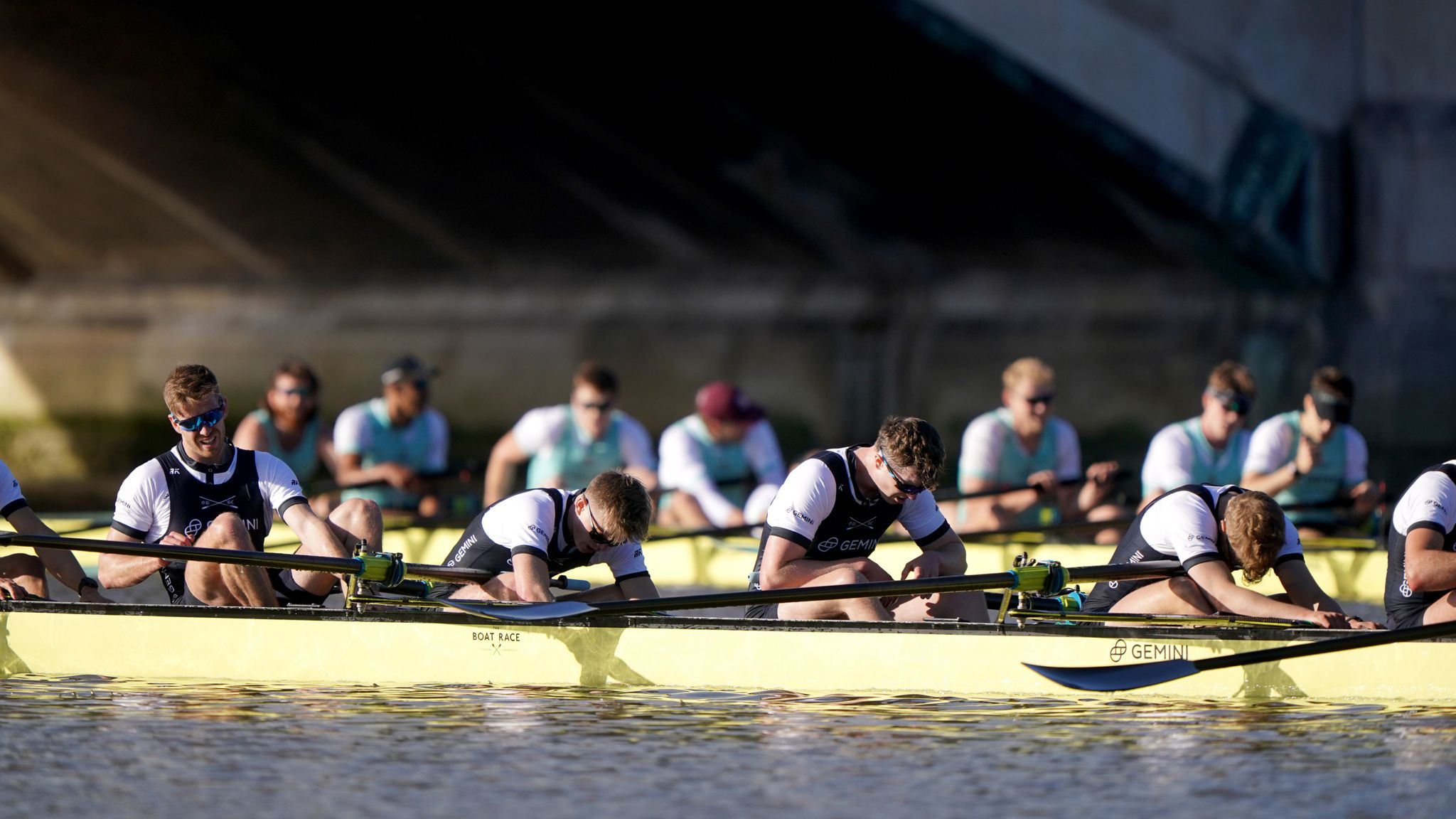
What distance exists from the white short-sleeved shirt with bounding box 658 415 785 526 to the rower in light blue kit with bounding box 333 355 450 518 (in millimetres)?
1474

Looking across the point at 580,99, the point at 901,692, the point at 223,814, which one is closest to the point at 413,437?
the point at 580,99

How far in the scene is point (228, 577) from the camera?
8242mm

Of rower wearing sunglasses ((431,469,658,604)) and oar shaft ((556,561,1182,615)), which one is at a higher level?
rower wearing sunglasses ((431,469,658,604))

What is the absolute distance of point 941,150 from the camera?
16969 mm

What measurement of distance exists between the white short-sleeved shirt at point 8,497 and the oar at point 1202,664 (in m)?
4.32

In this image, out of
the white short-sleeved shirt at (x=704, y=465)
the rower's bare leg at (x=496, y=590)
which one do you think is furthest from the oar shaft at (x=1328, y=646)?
the white short-sleeved shirt at (x=704, y=465)

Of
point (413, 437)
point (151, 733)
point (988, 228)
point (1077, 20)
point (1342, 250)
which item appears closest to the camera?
point (151, 733)

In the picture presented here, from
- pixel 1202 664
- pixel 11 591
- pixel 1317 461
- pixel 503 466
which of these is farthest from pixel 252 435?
pixel 1202 664

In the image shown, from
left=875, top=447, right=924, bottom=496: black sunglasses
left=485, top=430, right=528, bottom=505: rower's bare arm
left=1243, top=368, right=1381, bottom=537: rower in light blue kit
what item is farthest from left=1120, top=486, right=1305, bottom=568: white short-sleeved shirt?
left=485, top=430, right=528, bottom=505: rower's bare arm

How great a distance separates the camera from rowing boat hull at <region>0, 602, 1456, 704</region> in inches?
288

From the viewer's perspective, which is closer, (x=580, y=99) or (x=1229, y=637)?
(x=1229, y=637)

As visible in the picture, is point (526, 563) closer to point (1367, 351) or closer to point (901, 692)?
point (901, 692)

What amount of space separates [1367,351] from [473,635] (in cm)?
1108

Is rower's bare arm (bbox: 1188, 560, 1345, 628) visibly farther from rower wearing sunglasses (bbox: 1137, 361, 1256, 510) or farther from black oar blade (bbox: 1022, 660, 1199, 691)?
rower wearing sunglasses (bbox: 1137, 361, 1256, 510)
